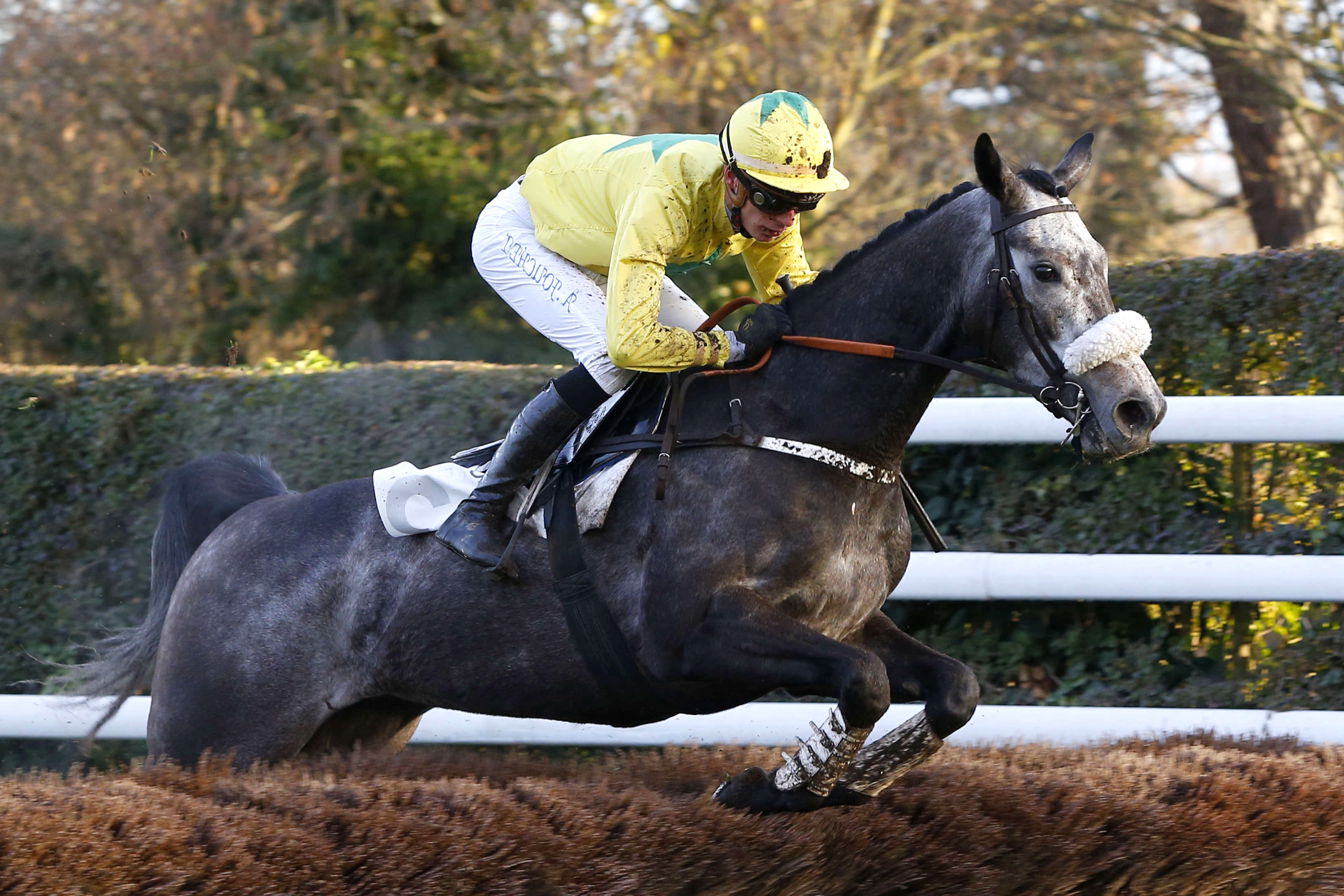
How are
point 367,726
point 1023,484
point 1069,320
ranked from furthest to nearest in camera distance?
point 1023,484 < point 367,726 < point 1069,320

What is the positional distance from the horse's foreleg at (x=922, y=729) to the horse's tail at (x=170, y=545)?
7.15ft

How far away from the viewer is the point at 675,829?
3043 mm

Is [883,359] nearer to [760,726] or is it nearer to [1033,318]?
[1033,318]

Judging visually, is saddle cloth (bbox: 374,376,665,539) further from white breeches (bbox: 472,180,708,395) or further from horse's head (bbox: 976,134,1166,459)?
horse's head (bbox: 976,134,1166,459)

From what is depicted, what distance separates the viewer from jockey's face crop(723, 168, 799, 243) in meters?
3.43

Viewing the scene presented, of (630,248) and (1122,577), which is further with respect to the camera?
(1122,577)

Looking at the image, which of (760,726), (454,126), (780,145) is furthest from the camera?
(454,126)

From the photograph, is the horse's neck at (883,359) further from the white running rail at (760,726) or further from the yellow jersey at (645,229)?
the white running rail at (760,726)

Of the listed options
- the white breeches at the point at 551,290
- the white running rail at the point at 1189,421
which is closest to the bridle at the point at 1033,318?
the white breeches at the point at 551,290

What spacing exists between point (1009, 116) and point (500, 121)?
459 centimetres

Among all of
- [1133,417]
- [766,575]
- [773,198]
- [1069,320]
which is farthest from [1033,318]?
[766,575]

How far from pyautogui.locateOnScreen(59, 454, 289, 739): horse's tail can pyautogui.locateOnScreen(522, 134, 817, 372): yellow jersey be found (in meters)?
1.48

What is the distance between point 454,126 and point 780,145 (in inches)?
355

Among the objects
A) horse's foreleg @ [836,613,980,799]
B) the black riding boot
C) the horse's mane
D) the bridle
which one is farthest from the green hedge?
the bridle
